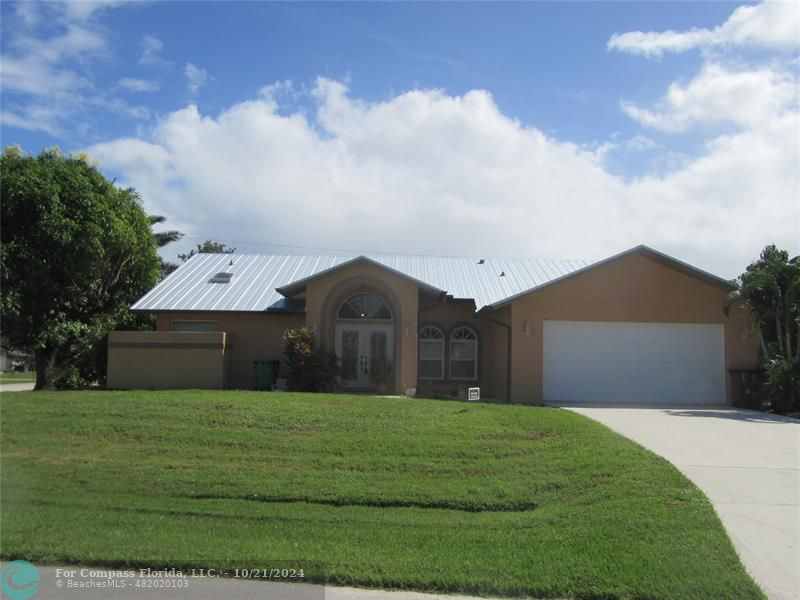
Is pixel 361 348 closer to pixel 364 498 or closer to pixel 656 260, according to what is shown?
pixel 656 260

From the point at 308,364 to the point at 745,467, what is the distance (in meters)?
11.5

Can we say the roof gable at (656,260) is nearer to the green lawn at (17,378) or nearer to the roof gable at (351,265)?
the roof gable at (351,265)

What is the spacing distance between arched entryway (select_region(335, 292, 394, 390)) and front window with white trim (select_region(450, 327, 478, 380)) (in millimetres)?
2850

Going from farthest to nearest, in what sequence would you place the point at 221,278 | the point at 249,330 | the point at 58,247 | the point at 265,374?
the point at 221,278 < the point at 249,330 < the point at 265,374 < the point at 58,247

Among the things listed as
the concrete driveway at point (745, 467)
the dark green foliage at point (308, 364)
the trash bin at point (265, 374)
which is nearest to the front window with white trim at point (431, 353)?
the dark green foliage at point (308, 364)

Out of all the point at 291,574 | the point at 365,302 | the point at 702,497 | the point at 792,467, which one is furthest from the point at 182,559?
the point at 365,302

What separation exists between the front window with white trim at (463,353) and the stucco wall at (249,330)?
16.8ft

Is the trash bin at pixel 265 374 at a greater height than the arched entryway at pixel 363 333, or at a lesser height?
lesser

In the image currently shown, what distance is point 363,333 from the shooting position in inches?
810

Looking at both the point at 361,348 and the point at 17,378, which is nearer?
the point at 361,348

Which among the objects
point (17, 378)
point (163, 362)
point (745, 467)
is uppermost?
point (163, 362)

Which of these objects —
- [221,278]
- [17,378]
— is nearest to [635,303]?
[221,278]

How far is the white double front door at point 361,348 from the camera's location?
67.3 feet

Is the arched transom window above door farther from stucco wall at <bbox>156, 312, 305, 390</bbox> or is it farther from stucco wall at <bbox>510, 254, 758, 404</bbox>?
stucco wall at <bbox>510, 254, 758, 404</bbox>
